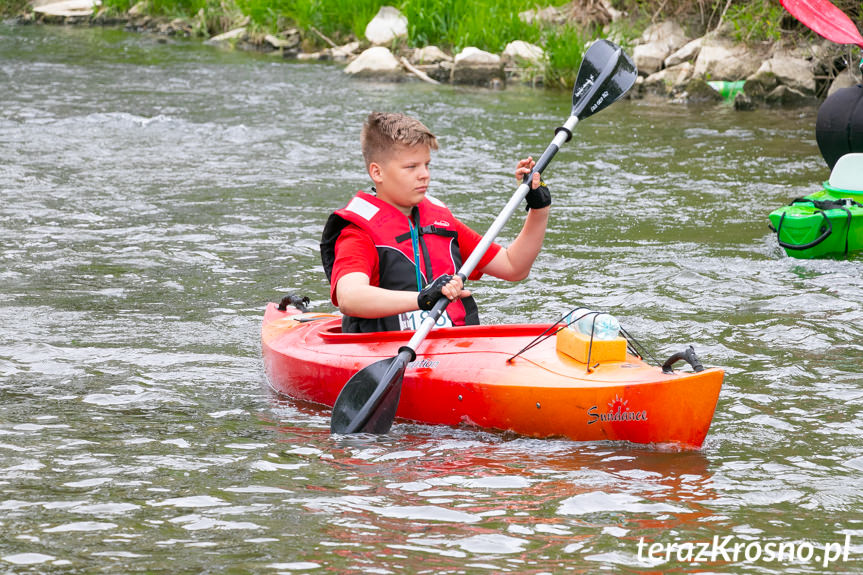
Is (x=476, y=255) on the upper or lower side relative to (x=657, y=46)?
lower

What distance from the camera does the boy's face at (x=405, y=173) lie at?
3.91 m

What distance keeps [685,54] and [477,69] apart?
2282 millimetres

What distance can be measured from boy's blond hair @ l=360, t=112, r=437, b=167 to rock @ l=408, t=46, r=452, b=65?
998cm

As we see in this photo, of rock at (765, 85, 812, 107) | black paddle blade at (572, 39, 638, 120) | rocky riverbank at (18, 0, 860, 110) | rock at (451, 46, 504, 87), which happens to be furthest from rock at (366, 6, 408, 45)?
black paddle blade at (572, 39, 638, 120)

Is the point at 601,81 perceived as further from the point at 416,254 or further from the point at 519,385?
the point at 519,385

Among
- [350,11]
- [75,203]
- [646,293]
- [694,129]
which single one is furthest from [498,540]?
[350,11]

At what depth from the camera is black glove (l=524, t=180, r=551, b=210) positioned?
157 inches

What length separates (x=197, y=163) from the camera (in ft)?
29.0

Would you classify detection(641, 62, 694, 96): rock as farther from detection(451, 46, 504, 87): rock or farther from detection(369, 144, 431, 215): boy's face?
detection(369, 144, 431, 215): boy's face

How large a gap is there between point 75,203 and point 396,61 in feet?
22.1

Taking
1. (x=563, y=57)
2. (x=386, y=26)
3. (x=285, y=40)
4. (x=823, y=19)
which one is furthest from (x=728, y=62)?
(x=285, y=40)

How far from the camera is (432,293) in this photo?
3688 mm

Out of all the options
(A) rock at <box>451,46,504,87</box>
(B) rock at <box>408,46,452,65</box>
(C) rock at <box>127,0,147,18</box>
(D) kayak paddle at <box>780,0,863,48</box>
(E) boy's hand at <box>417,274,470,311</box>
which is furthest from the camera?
(C) rock at <box>127,0,147,18</box>

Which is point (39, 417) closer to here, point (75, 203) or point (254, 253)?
point (254, 253)
